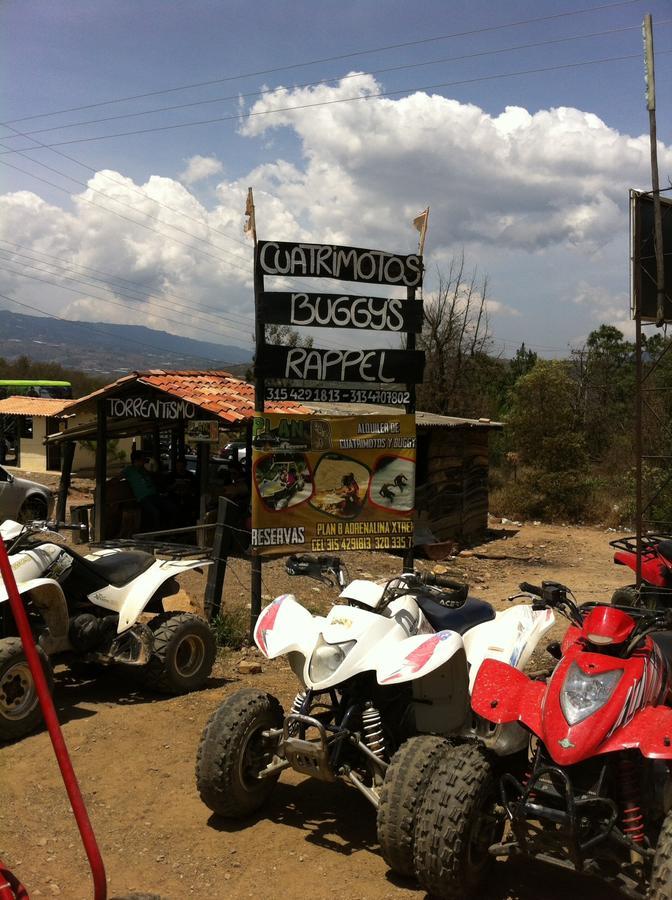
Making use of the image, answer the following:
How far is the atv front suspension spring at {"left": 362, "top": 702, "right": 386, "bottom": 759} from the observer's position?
4117mm

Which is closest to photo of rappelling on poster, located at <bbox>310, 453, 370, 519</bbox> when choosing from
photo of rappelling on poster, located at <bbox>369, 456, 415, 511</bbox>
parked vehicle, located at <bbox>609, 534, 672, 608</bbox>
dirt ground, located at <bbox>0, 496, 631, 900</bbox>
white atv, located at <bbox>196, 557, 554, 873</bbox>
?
photo of rappelling on poster, located at <bbox>369, 456, 415, 511</bbox>

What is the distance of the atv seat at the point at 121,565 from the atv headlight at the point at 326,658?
297cm

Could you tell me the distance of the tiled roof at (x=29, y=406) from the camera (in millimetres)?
25297

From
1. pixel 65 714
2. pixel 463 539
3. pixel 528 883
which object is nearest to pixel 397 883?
pixel 528 883

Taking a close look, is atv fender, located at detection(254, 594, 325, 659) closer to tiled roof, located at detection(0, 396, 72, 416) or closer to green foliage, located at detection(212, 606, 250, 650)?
green foliage, located at detection(212, 606, 250, 650)

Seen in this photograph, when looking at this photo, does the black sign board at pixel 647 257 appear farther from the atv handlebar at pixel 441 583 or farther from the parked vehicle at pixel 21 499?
the parked vehicle at pixel 21 499

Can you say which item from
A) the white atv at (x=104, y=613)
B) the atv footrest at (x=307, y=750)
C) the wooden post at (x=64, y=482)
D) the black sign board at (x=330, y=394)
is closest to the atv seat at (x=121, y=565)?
the white atv at (x=104, y=613)

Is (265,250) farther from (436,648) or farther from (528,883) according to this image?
(528,883)

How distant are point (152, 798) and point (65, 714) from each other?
157cm

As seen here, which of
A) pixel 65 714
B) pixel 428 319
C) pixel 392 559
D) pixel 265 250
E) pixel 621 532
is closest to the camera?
pixel 65 714

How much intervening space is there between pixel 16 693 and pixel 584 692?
12.8 ft

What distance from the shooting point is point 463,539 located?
59.0 feet

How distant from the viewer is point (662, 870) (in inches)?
120

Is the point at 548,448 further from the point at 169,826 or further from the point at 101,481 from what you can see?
the point at 169,826
